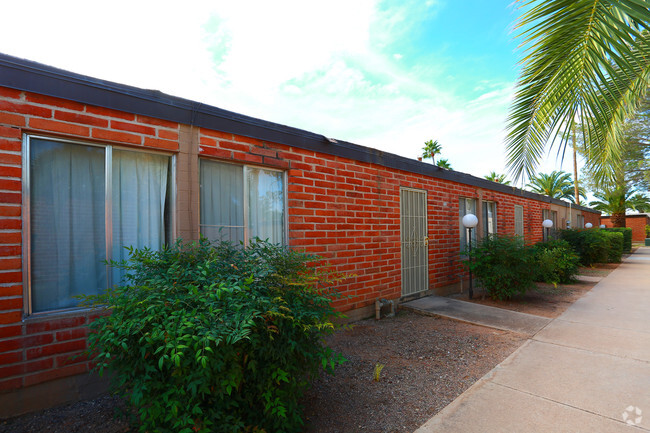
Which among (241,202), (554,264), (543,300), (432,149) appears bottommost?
(543,300)

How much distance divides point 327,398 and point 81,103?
337 cm

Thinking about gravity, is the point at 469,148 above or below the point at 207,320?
above

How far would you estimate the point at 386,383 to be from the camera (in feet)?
10.1

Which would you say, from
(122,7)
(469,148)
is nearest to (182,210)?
(122,7)

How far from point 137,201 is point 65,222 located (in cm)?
60

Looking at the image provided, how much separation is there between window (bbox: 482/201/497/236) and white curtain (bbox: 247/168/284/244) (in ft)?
21.5

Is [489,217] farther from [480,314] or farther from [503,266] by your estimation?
[480,314]

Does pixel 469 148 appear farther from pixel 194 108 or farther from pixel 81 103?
pixel 81 103

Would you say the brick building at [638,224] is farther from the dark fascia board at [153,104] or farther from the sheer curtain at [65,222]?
the sheer curtain at [65,222]

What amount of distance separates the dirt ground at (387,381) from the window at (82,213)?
939mm

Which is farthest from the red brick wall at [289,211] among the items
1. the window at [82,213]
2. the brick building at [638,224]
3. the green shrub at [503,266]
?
the brick building at [638,224]

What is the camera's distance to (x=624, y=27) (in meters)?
2.06

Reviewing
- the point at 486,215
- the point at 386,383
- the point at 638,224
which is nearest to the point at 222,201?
the point at 386,383

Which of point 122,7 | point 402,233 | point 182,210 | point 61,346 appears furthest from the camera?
point 402,233
